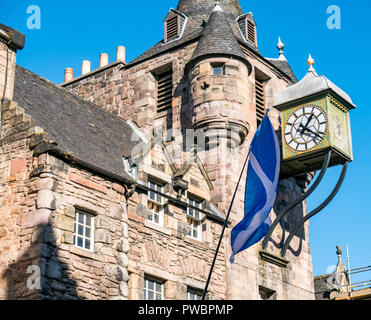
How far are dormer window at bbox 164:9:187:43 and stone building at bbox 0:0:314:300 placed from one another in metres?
0.05

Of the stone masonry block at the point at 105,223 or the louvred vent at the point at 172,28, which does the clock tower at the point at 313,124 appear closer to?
the louvred vent at the point at 172,28

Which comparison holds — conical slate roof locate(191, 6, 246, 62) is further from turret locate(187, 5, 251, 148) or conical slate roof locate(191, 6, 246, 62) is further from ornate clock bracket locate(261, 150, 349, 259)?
ornate clock bracket locate(261, 150, 349, 259)

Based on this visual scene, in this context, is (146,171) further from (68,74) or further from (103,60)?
(68,74)

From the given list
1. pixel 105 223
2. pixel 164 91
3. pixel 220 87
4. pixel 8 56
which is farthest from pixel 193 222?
pixel 164 91

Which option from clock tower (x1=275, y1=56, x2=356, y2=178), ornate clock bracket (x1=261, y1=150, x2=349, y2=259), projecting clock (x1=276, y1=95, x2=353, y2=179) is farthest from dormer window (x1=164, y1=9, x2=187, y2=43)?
ornate clock bracket (x1=261, y1=150, x2=349, y2=259)

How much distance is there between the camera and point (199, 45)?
28078 millimetres

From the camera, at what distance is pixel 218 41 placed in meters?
27.7

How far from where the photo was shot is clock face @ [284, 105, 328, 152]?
2644 centimetres

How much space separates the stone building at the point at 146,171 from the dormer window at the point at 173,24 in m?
0.05

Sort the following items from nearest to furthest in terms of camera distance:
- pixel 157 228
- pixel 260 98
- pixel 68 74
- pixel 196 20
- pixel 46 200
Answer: pixel 46 200 → pixel 157 228 → pixel 260 98 → pixel 196 20 → pixel 68 74

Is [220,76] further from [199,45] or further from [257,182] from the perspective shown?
[257,182]

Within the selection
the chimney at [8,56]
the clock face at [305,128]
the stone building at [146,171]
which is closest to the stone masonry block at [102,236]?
the stone building at [146,171]

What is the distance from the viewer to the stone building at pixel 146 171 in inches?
765

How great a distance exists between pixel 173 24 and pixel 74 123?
9038mm
